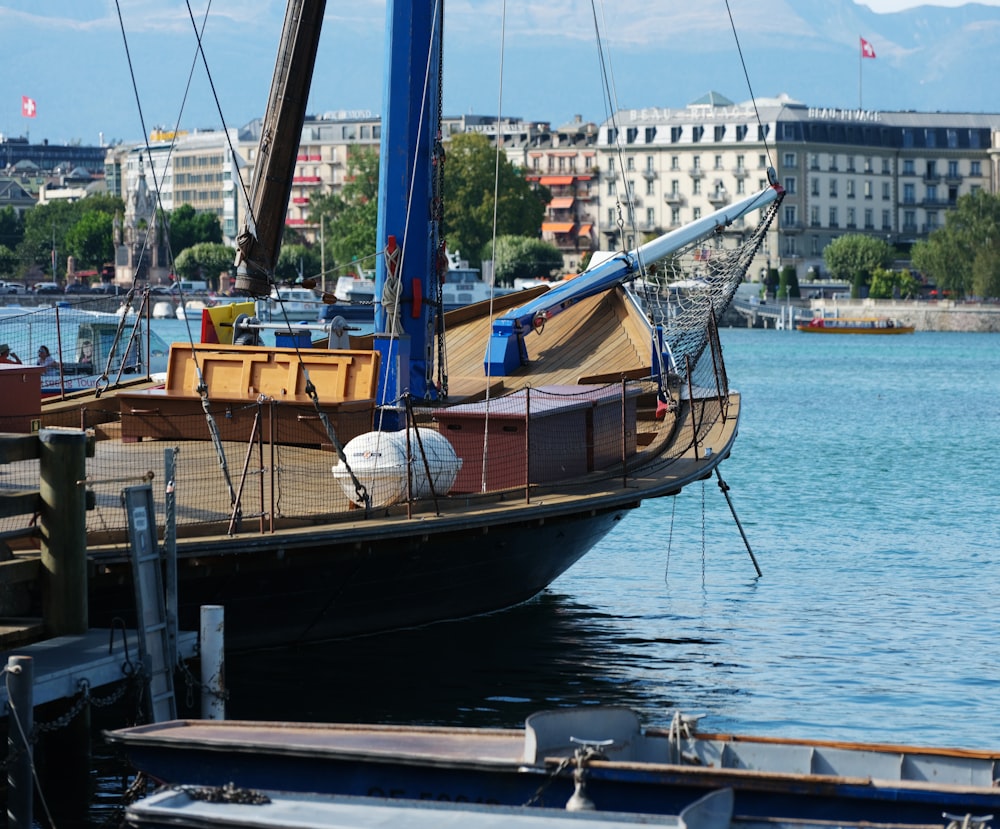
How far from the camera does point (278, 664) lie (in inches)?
679

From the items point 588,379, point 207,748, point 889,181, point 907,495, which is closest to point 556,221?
point 889,181

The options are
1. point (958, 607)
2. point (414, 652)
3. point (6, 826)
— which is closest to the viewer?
point (6, 826)

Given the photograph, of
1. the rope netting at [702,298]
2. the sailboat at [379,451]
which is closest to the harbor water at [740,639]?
the sailboat at [379,451]

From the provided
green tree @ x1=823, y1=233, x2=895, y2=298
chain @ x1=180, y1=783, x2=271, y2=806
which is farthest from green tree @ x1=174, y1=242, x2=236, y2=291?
A: chain @ x1=180, y1=783, x2=271, y2=806

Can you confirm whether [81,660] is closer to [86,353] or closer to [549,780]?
[549,780]

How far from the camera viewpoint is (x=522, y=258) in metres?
161

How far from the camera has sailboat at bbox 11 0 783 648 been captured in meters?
15.9

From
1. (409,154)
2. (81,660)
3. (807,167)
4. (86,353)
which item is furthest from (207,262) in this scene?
(81,660)

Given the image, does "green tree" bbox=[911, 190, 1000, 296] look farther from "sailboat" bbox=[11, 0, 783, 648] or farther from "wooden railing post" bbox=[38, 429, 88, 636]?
"wooden railing post" bbox=[38, 429, 88, 636]

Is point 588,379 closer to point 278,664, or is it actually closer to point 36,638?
point 278,664

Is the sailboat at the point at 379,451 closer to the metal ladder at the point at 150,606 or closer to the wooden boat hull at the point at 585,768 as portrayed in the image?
the metal ladder at the point at 150,606

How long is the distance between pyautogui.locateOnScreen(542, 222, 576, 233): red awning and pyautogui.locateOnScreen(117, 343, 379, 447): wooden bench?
582 feet

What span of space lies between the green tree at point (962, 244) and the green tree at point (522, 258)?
108 ft

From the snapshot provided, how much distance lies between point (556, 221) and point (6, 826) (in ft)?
618
